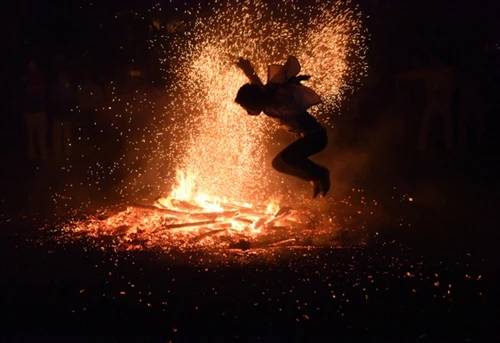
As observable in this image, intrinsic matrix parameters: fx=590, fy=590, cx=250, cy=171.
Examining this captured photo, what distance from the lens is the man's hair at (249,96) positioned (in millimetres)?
6387

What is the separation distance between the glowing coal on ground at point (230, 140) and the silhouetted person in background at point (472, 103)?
268cm

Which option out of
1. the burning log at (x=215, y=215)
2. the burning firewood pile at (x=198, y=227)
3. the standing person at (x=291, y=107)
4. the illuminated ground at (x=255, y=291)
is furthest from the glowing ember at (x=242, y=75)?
the illuminated ground at (x=255, y=291)

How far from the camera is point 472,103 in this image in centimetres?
1301

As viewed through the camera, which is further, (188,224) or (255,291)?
(188,224)

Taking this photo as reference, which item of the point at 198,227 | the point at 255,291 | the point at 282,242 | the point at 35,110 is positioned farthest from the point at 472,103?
the point at 255,291

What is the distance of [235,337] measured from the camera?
4500mm

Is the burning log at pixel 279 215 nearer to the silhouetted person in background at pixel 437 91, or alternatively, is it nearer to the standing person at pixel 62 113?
the silhouetted person in background at pixel 437 91

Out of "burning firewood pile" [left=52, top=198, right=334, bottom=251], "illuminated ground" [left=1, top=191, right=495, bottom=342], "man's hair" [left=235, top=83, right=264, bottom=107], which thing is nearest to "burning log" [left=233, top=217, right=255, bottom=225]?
"burning firewood pile" [left=52, top=198, right=334, bottom=251]

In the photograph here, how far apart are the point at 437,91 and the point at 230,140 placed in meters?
4.73

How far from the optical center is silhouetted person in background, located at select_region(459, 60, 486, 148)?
12695mm

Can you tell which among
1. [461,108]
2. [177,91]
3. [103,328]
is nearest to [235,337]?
[103,328]

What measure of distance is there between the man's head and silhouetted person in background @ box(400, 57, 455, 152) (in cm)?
670

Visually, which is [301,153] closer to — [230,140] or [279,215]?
[279,215]

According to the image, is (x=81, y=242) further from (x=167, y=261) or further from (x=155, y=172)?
(x=155, y=172)
